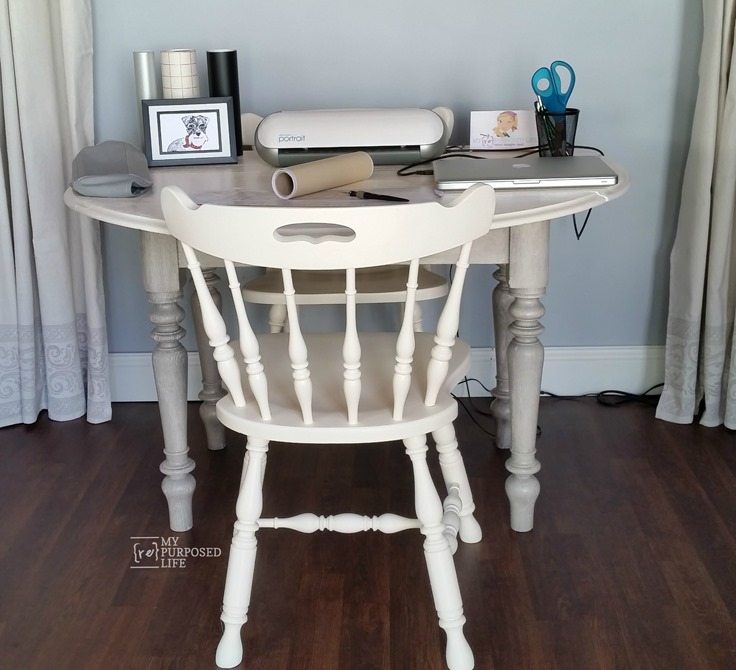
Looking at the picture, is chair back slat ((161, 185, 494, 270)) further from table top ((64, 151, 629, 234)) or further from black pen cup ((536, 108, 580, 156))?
black pen cup ((536, 108, 580, 156))

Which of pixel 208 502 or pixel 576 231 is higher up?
pixel 576 231

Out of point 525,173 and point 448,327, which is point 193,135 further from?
point 448,327

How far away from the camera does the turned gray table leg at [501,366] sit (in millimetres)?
2381

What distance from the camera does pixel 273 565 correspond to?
1967 mm

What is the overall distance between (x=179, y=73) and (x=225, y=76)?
10 centimetres

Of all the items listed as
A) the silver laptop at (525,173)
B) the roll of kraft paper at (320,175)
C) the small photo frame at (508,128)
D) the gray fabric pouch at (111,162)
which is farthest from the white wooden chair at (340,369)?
the small photo frame at (508,128)

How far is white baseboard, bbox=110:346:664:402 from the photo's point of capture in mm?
2711

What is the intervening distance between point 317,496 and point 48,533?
575 mm

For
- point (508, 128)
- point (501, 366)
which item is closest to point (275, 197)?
point (508, 128)

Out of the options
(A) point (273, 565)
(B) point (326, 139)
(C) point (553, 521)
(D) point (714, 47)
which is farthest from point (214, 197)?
(D) point (714, 47)

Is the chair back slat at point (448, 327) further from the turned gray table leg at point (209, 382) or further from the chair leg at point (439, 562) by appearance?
the turned gray table leg at point (209, 382)

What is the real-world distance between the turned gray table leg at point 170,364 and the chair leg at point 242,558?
0.35 meters

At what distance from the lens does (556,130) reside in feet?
6.88

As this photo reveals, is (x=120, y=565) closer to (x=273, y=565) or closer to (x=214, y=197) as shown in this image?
(x=273, y=565)
